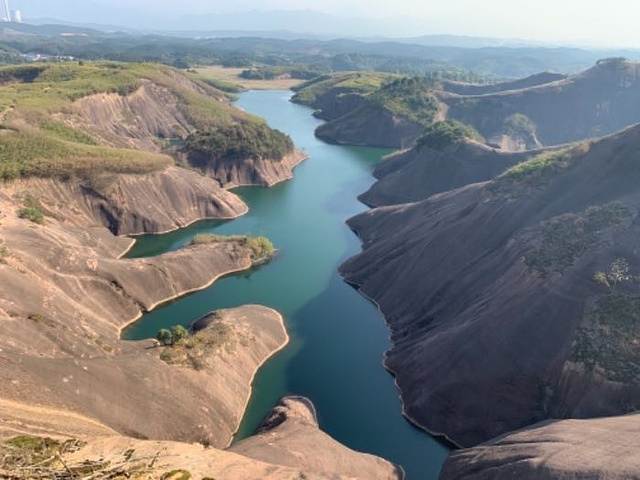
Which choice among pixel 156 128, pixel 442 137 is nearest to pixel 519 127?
pixel 442 137

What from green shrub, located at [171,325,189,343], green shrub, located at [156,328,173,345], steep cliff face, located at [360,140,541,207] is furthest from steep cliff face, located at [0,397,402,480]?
steep cliff face, located at [360,140,541,207]

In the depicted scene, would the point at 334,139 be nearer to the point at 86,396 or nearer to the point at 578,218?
the point at 578,218

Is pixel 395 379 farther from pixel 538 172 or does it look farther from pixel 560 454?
pixel 538 172

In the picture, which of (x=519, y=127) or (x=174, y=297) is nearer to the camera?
(x=174, y=297)

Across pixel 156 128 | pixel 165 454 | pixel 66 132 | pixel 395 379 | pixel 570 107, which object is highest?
pixel 570 107

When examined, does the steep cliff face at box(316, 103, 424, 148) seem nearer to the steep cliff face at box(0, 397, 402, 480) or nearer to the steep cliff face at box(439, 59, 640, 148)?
the steep cliff face at box(439, 59, 640, 148)

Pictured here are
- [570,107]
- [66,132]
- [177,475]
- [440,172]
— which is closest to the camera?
[177,475]

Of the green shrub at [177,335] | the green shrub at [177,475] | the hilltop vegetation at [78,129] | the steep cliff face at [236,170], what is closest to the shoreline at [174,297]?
the green shrub at [177,335]
